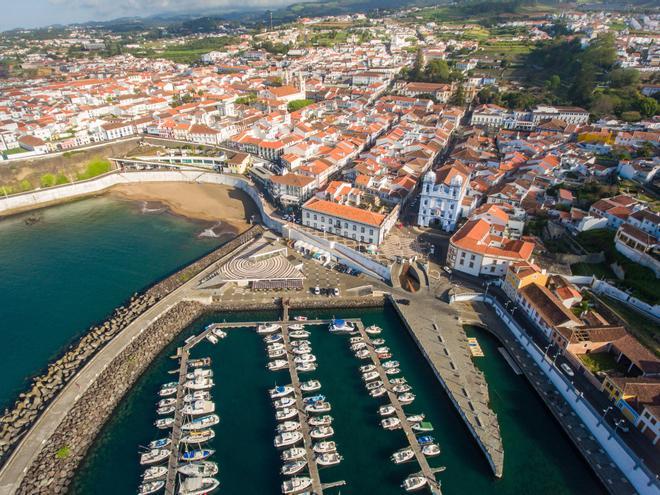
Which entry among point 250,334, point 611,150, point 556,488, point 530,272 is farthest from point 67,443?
point 611,150

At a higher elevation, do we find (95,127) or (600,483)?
(95,127)

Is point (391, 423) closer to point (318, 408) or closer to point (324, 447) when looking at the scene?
point (324, 447)

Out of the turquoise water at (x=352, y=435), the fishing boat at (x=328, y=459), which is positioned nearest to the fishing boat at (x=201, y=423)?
the turquoise water at (x=352, y=435)

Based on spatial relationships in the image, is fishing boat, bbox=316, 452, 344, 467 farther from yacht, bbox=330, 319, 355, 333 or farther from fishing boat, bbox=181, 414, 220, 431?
yacht, bbox=330, 319, 355, 333

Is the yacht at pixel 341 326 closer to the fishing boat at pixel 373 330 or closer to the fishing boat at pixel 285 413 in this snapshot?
the fishing boat at pixel 373 330

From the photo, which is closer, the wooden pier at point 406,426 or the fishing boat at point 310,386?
the wooden pier at point 406,426

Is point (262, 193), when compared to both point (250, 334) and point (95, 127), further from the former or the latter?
point (95, 127)
